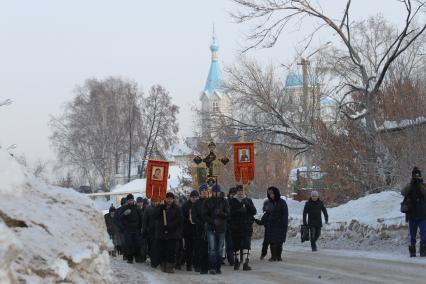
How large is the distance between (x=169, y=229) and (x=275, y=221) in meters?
2.94

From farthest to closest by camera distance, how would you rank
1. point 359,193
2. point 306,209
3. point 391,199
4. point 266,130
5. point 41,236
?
1. point 266,130
2. point 359,193
3. point 391,199
4. point 306,209
5. point 41,236

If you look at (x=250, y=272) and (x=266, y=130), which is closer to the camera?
(x=250, y=272)

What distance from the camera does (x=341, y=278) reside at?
12664 millimetres

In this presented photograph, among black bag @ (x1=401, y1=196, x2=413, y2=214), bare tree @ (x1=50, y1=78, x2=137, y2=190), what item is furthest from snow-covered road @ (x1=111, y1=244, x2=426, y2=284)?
Answer: bare tree @ (x1=50, y1=78, x2=137, y2=190)

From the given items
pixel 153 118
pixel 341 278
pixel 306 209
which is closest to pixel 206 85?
pixel 153 118

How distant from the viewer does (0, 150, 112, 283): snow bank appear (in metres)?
6.43

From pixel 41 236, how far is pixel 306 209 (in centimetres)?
1371

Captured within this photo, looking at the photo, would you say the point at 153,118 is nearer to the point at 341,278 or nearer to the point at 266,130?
the point at 266,130

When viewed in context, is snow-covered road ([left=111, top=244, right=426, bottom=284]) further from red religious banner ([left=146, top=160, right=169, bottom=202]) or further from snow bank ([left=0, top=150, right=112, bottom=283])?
red religious banner ([left=146, top=160, right=169, bottom=202])

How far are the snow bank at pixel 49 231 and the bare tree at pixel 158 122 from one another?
6446 cm

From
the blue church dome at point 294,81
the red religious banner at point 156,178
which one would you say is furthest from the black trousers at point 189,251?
the blue church dome at point 294,81

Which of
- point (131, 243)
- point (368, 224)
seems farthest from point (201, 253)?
point (368, 224)

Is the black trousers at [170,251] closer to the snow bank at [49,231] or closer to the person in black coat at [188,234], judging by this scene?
the person in black coat at [188,234]

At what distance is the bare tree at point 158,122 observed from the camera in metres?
73.4
